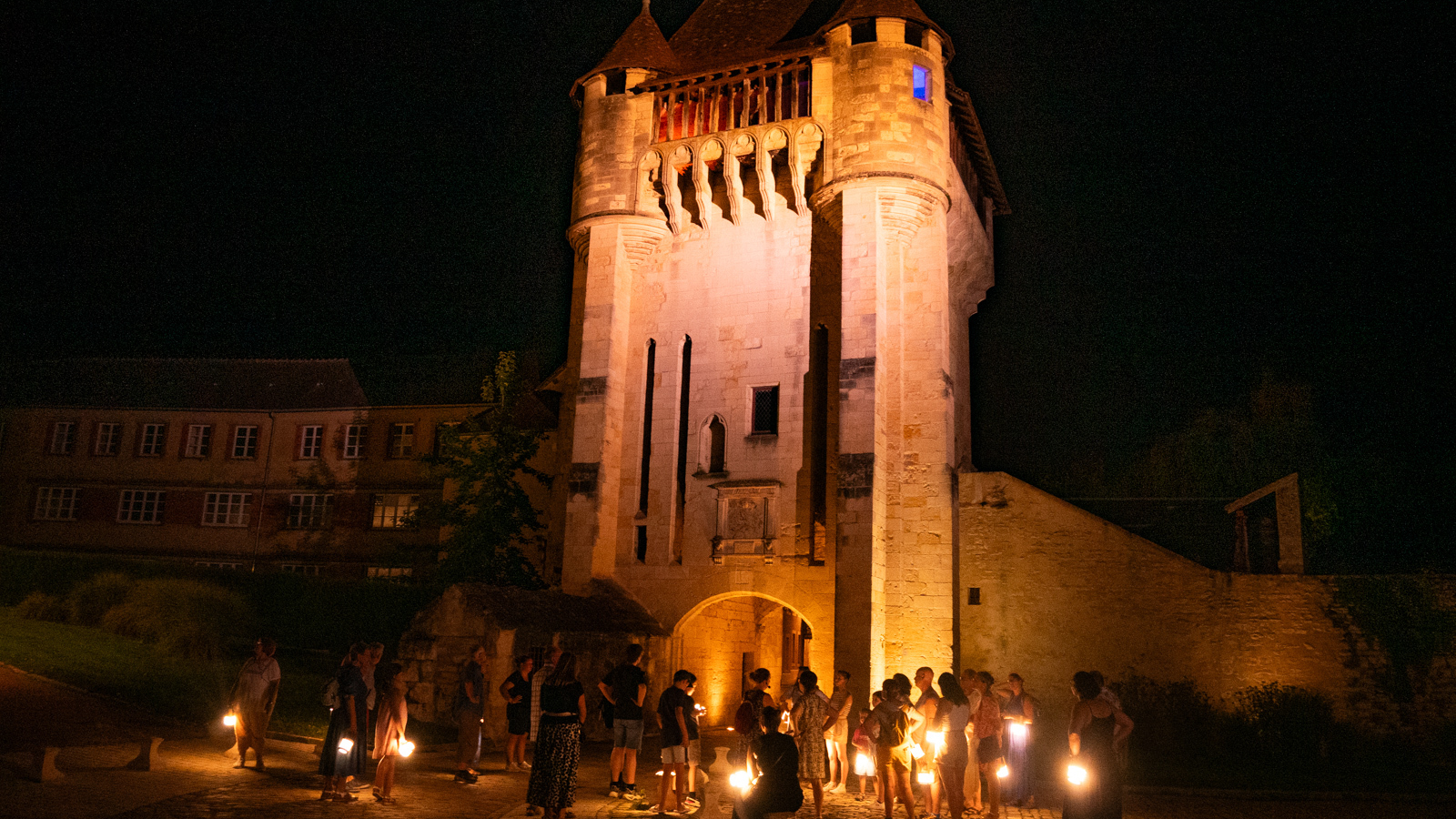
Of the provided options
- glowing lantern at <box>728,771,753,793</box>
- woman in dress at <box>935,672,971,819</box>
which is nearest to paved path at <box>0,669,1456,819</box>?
woman in dress at <box>935,672,971,819</box>

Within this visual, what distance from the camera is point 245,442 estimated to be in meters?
38.0

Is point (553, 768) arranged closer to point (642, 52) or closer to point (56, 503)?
point (642, 52)

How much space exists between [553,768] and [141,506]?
34414 millimetres

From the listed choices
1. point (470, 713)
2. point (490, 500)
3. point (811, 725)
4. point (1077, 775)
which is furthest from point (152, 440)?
point (1077, 775)

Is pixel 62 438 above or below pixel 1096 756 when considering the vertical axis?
above

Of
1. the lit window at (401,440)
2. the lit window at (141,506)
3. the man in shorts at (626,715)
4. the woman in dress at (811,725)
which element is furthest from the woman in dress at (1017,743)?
the lit window at (141,506)

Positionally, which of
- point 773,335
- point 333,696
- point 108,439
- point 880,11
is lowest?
point 333,696

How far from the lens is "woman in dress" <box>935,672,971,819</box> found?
441 inches

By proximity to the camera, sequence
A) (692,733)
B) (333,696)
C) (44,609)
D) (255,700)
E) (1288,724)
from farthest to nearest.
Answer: (44,609) → (1288,724) → (255,700) → (692,733) → (333,696)

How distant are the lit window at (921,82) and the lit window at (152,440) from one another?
103 ft

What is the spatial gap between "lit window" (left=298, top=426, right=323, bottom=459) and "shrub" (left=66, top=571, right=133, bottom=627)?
46.0 feet

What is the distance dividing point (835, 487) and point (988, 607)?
395cm

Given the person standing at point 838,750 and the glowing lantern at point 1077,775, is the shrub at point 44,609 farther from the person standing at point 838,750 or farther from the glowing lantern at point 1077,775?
the glowing lantern at point 1077,775

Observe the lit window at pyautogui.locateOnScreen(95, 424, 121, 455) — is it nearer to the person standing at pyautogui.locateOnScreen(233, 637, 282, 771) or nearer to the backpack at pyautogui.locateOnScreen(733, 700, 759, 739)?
the person standing at pyautogui.locateOnScreen(233, 637, 282, 771)
